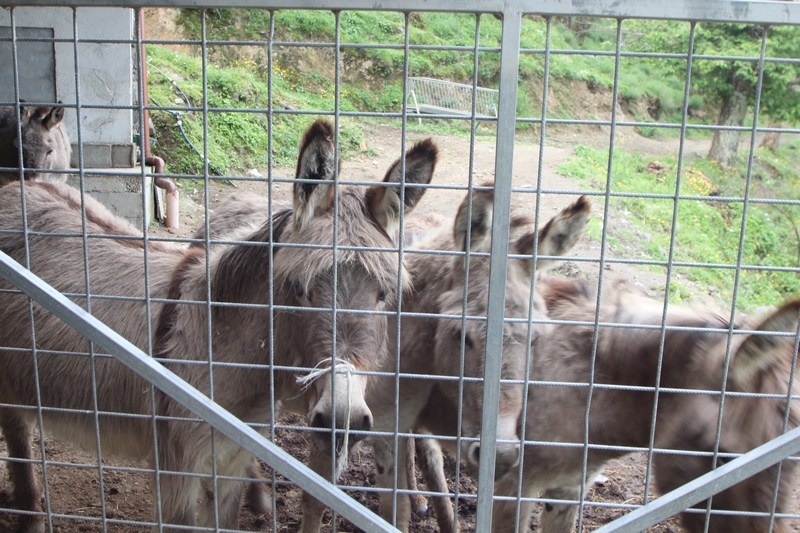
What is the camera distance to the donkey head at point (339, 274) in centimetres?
248

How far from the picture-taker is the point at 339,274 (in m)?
2.74

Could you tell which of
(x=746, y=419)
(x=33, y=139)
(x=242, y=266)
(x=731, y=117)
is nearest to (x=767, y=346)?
(x=746, y=419)

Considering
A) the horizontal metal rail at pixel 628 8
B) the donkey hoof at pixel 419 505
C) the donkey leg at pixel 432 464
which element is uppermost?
the horizontal metal rail at pixel 628 8

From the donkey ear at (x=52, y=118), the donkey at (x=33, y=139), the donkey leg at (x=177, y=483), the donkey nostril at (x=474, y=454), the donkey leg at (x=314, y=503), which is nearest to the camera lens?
the donkey nostril at (x=474, y=454)

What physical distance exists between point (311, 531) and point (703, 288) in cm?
924

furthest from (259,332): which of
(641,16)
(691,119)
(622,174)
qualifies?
(691,119)

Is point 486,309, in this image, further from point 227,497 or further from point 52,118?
point 52,118

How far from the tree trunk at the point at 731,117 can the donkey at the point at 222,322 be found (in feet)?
67.0

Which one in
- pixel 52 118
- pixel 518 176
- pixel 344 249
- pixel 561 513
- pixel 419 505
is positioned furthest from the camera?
pixel 518 176

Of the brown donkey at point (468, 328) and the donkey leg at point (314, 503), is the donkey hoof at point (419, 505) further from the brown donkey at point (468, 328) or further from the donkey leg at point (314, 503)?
the donkey leg at point (314, 503)

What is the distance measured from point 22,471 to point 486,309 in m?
3.04

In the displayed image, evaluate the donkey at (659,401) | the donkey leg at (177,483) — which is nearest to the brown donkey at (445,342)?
the donkey at (659,401)

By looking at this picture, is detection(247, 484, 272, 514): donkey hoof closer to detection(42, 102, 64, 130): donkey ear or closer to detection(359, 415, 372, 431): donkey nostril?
detection(359, 415, 372, 431): donkey nostril

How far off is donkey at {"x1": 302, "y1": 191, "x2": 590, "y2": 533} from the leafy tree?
16267 mm
